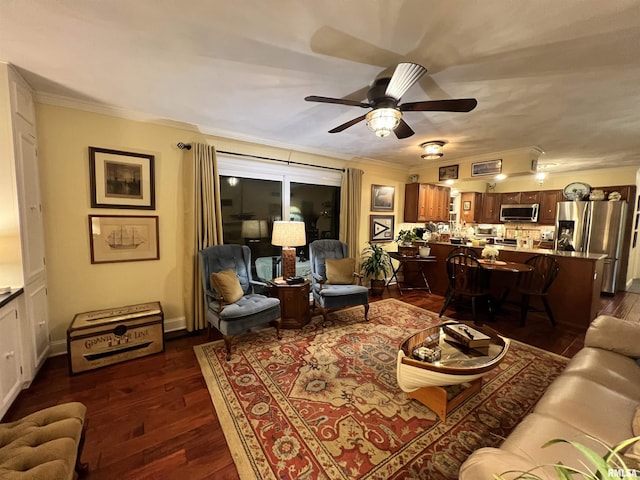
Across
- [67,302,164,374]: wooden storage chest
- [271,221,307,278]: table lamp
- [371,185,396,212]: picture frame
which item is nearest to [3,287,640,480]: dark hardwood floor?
[67,302,164,374]: wooden storage chest

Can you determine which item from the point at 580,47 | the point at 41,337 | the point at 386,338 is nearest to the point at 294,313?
the point at 386,338

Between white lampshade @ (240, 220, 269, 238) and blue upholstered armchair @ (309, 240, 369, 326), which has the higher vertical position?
white lampshade @ (240, 220, 269, 238)

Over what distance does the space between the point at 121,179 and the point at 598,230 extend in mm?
8016

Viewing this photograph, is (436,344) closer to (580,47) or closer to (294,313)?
(294,313)

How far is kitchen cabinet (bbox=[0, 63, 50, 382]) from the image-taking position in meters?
2.08

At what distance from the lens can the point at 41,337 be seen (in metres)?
2.53

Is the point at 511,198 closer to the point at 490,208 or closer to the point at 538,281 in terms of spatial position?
→ the point at 490,208

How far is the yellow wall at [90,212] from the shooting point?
8.71 ft

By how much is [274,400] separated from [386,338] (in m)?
1.58

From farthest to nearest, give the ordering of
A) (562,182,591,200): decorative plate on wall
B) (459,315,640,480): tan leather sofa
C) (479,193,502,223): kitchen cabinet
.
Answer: (479,193,502,223): kitchen cabinet
(562,182,591,200): decorative plate on wall
(459,315,640,480): tan leather sofa

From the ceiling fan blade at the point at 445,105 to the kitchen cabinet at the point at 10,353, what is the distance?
3270mm

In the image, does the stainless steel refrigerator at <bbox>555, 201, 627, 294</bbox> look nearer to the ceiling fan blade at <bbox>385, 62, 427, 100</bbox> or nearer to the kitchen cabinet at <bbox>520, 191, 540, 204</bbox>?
the kitchen cabinet at <bbox>520, 191, 540, 204</bbox>

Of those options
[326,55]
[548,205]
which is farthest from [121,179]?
[548,205]

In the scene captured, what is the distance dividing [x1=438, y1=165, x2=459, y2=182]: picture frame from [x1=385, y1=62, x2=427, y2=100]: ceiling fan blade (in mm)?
3406
